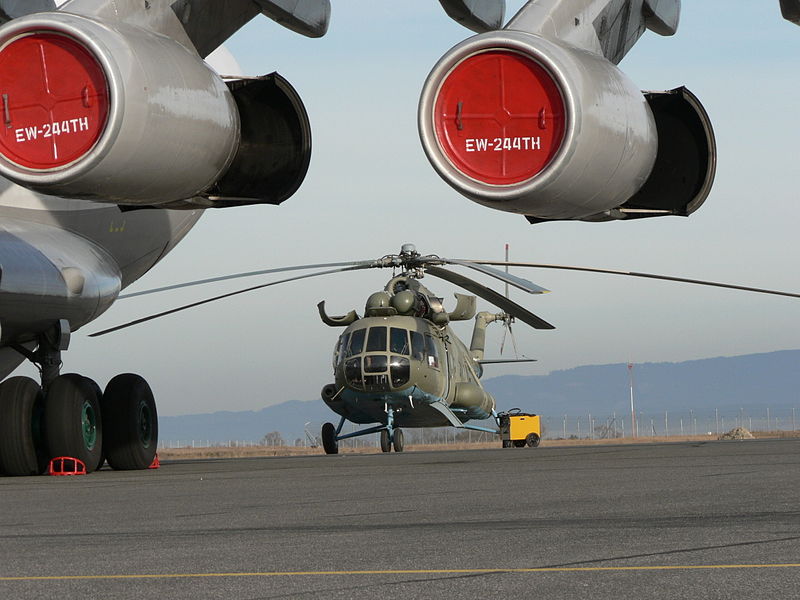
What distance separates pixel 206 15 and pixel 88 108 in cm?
100

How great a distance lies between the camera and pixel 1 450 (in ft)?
54.7

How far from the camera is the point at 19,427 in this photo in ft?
54.4

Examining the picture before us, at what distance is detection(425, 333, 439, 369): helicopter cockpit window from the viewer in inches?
1232

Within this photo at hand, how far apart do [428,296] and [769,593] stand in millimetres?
27339

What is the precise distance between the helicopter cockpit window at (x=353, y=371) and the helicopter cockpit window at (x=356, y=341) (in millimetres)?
210

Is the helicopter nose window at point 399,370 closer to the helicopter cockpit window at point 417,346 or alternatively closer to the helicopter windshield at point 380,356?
→ the helicopter windshield at point 380,356

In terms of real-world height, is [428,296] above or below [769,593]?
above

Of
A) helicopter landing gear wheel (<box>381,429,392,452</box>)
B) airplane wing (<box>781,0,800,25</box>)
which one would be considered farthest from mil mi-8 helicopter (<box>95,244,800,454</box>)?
airplane wing (<box>781,0,800,25</box>)

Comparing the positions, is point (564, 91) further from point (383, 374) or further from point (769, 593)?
point (383, 374)

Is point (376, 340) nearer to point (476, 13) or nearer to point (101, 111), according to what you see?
point (476, 13)

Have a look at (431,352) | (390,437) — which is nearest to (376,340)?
(431,352)

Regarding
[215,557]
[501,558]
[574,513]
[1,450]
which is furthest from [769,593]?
[1,450]

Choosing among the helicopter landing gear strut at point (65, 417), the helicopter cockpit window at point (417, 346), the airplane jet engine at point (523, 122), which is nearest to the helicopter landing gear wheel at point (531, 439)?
the helicopter cockpit window at point (417, 346)

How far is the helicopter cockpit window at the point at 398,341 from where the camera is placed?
3033 cm
